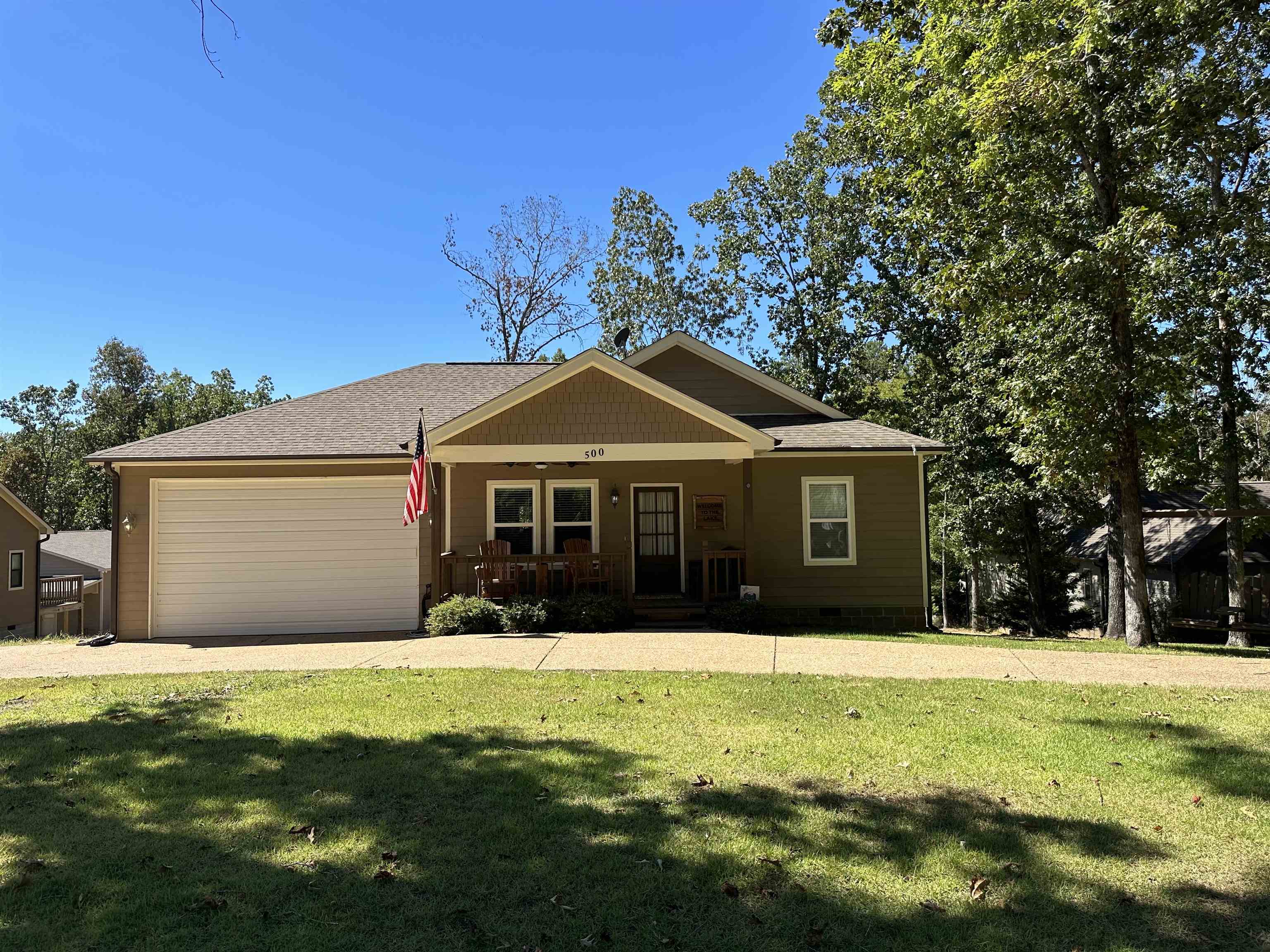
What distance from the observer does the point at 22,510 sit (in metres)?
26.2

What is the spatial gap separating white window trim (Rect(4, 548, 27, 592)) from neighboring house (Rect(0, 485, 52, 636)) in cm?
1

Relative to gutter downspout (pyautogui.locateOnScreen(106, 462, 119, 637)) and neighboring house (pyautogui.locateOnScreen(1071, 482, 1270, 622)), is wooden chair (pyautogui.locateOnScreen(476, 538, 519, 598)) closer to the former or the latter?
gutter downspout (pyautogui.locateOnScreen(106, 462, 119, 637))

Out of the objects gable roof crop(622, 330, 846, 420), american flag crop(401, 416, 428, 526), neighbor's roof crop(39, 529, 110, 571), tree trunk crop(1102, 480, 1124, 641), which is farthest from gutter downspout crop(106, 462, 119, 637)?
neighbor's roof crop(39, 529, 110, 571)

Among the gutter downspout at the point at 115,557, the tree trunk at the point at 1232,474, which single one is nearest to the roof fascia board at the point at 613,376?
the gutter downspout at the point at 115,557

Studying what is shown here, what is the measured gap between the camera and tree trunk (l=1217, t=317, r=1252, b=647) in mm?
14062

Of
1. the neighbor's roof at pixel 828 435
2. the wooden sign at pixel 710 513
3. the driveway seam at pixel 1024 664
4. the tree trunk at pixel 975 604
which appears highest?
the neighbor's roof at pixel 828 435

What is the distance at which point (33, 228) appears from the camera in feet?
65.0

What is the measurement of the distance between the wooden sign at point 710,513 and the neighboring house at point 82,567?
25679 millimetres

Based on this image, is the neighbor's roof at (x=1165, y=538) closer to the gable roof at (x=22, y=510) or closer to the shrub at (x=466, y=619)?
the shrub at (x=466, y=619)

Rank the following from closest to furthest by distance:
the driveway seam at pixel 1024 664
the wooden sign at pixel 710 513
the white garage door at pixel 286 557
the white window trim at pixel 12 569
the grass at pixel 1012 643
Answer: the driveway seam at pixel 1024 664, the grass at pixel 1012 643, the white garage door at pixel 286 557, the wooden sign at pixel 710 513, the white window trim at pixel 12 569

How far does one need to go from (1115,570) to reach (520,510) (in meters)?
10.9

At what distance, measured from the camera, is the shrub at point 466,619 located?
36.3 ft

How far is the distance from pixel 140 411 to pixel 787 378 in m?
36.9

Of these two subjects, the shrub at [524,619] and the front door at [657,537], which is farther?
the front door at [657,537]
